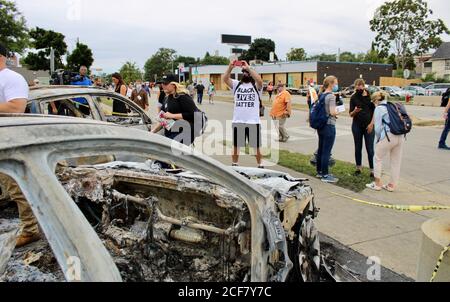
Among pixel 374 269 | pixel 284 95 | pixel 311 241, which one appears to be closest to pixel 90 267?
pixel 311 241

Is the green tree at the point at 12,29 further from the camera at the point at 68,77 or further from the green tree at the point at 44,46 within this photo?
the camera at the point at 68,77

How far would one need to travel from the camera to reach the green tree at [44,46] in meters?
34.6

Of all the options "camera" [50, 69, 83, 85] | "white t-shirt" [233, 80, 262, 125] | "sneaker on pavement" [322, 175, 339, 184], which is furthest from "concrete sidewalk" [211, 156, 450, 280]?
"camera" [50, 69, 83, 85]

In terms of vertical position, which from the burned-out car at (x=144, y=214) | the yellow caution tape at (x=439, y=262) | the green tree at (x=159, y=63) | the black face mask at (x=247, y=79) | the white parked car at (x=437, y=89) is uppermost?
the green tree at (x=159, y=63)

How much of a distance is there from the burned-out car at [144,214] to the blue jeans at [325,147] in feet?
10.9

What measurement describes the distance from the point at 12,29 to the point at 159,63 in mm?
86172

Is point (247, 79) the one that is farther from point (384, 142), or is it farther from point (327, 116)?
point (384, 142)

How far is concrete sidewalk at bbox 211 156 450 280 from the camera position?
393 cm

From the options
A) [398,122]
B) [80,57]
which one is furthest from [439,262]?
[80,57]

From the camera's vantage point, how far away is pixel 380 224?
4.70 meters

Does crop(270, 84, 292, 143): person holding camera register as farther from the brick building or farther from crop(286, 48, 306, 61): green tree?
crop(286, 48, 306, 61): green tree

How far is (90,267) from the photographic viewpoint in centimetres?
130

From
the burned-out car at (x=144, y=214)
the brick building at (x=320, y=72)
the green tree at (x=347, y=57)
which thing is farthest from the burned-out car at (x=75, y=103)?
the green tree at (x=347, y=57)

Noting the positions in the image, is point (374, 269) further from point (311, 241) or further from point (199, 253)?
point (199, 253)
